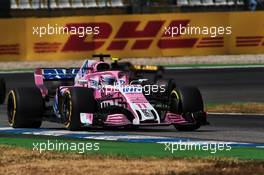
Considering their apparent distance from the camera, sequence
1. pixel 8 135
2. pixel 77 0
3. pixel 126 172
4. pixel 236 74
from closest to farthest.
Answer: pixel 126 172
pixel 8 135
pixel 236 74
pixel 77 0

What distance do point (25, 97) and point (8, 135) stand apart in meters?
1.10

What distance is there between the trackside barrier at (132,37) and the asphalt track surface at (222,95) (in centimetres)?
267

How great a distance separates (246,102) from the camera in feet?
67.3

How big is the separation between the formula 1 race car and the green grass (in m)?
1.00

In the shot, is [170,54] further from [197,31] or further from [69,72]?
[69,72]

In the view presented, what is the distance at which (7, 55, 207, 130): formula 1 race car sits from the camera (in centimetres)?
1365

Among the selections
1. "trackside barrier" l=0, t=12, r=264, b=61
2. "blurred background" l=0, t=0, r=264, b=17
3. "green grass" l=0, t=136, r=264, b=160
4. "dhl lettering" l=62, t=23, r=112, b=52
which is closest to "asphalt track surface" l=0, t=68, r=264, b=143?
"green grass" l=0, t=136, r=264, b=160

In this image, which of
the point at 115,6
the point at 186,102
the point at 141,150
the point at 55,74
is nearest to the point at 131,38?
the point at 55,74

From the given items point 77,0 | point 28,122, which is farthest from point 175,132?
point 77,0

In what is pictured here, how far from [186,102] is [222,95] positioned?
28.3 ft

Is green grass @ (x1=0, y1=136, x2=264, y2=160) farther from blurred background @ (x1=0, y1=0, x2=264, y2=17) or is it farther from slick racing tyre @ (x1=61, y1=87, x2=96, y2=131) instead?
blurred background @ (x1=0, y1=0, x2=264, y2=17)

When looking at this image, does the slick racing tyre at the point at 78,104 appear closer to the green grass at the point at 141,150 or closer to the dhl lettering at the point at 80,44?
the green grass at the point at 141,150

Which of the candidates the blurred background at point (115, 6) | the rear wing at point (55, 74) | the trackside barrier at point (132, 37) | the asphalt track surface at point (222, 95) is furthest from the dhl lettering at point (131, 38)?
the rear wing at point (55, 74)

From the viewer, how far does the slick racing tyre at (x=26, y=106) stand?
47.9 ft
